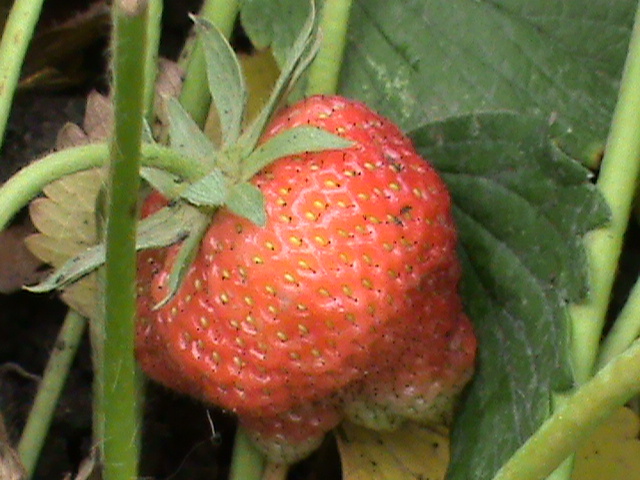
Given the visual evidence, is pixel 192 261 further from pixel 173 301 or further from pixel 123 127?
pixel 123 127

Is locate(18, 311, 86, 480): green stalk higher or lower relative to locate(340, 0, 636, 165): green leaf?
lower

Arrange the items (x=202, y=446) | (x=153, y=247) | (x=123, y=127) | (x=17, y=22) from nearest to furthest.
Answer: (x=123, y=127), (x=153, y=247), (x=17, y=22), (x=202, y=446)

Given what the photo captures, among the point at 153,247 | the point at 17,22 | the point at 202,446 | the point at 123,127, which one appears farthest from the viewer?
the point at 202,446

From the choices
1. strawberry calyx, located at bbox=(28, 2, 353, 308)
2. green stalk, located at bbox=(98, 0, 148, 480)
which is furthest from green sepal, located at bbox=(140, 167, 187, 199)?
green stalk, located at bbox=(98, 0, 148, 480)

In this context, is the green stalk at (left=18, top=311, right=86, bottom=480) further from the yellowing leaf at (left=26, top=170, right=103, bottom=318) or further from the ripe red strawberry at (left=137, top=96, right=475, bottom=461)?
the ripe red strawberry at (left=137, top=96, right=475, bottom=461)

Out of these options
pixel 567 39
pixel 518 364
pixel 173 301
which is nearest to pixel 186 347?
pixel 173 301
